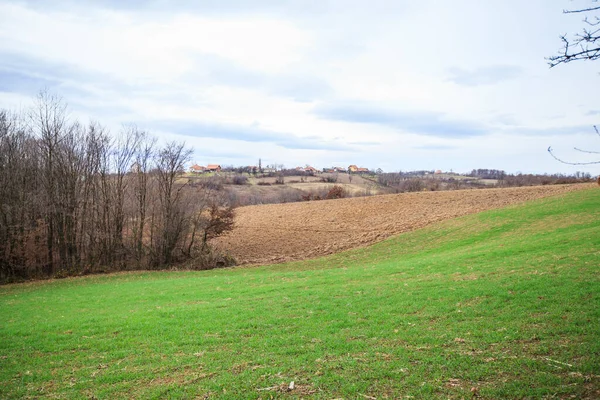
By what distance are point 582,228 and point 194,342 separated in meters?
20.4

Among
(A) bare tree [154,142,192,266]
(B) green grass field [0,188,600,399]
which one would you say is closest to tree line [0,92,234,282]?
(A) bare tree [154,142,192,266]

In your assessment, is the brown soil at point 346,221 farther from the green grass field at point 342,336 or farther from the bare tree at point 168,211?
the green grass field at point 342,336

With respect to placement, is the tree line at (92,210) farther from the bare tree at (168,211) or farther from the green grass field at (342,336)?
the green grass field at (342,336)

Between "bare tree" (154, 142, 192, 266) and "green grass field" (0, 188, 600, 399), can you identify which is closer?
"green grass field" (0, 188, 600, 399)

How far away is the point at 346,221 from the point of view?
4259 cm

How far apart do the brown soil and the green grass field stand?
16372 millimetres

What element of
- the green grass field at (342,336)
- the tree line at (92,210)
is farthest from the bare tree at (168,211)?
the green grass field at (342,336)

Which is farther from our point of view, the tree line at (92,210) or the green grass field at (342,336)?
the tree line at (92,210)

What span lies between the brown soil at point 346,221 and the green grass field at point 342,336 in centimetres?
1637

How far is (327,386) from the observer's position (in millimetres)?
6332

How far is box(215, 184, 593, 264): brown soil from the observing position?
33.2 metres

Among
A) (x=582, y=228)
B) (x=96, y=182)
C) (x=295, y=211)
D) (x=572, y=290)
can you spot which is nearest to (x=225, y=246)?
(x=96, y=182)

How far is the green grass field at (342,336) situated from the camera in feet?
20.9

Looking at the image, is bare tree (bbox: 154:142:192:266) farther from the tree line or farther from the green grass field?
the green grass field
